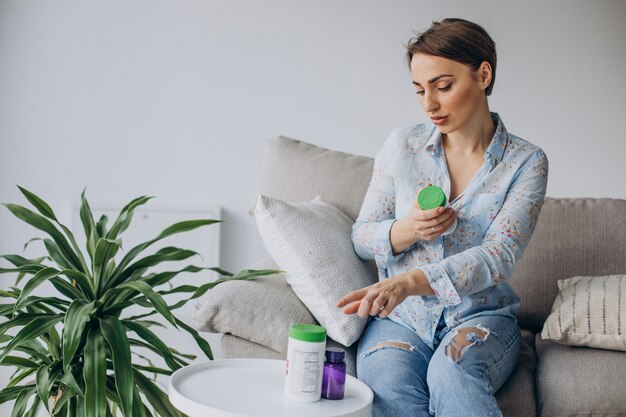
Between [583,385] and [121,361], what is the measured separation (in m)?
0.99

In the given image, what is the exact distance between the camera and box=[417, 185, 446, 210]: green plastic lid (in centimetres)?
163

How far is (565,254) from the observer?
2145 mm

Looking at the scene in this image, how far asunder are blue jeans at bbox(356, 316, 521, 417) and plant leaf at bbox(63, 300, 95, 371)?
0.58 metres

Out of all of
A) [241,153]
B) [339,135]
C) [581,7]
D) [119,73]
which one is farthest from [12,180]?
[581,7]

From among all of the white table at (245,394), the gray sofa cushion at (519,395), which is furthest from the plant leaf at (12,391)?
the gray sofa cushion at (519,395)

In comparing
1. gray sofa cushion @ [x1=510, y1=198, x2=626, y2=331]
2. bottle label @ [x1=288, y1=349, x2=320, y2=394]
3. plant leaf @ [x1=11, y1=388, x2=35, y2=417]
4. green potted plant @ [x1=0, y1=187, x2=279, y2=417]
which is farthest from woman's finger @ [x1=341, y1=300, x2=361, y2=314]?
gray sofa cushion @ [x1=510, y1=198, x2=626, y2=331]

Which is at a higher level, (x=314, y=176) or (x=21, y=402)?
(x=314, y=176)

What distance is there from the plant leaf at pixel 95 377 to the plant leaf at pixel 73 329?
1.2 inches

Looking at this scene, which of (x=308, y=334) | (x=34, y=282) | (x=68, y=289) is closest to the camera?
(x=308, y=334)

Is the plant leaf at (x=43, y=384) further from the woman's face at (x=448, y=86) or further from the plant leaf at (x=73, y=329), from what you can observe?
the woman's face at (x=448, y=86)

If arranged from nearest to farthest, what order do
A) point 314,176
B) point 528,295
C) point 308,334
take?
point 308,334 < point 528,295 < point 314,176

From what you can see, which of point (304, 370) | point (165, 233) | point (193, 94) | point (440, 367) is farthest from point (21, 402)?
point (193, 94)

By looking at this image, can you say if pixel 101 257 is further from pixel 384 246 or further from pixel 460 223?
pixel 460 223

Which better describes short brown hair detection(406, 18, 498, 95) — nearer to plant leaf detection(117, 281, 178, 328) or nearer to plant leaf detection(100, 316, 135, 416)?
plant leaf detection(117, 281, 178, 328)
